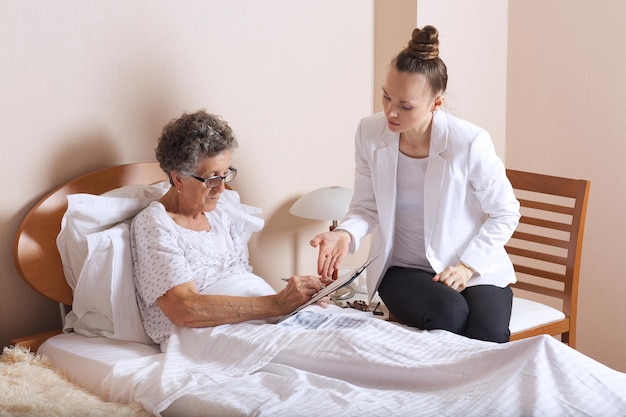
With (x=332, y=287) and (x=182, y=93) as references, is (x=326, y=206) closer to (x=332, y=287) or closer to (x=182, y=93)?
(x=182, y=93)

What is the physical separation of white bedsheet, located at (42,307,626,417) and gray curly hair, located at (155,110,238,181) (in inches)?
19.5

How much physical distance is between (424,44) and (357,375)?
1007mm

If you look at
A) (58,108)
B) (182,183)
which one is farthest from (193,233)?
(58,108)

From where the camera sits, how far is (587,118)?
149 inches

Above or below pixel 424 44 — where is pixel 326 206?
below

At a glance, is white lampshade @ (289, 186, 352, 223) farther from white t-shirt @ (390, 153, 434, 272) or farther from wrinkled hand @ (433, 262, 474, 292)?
wrinkled hand @ (433, 262, 474, 292)

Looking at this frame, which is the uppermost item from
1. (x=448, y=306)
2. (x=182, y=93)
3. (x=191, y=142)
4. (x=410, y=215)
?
(x=182, y=93)

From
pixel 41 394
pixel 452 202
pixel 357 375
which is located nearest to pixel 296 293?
pixel 357 375

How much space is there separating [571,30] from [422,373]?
92.4 inches

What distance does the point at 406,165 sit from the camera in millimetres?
2654

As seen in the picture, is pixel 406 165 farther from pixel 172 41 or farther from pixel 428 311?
pixel 172 41

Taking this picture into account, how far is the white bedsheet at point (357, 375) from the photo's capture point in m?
1.85

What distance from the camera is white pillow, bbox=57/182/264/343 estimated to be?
2443mm

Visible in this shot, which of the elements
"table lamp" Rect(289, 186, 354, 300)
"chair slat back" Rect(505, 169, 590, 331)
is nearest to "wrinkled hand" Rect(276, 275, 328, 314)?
"table lamp" Rect(289, 186, 354, 300)
